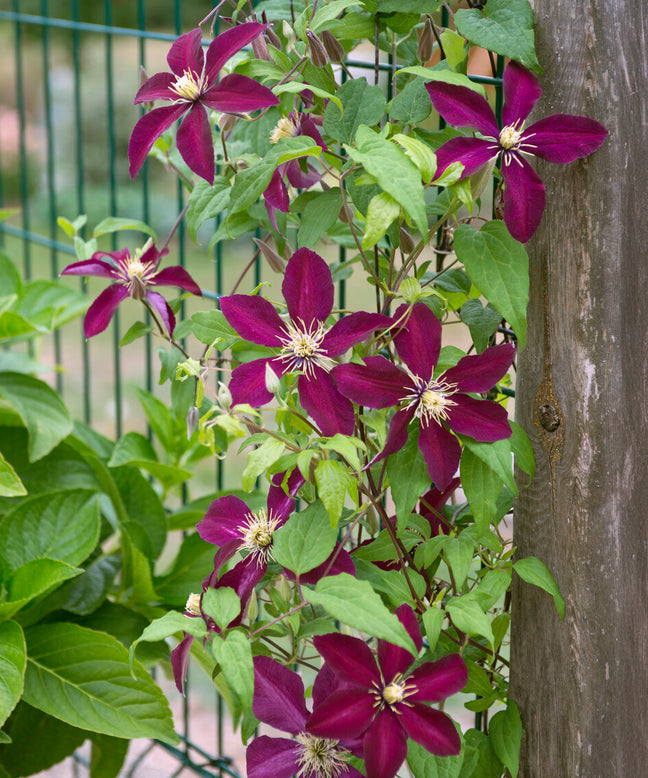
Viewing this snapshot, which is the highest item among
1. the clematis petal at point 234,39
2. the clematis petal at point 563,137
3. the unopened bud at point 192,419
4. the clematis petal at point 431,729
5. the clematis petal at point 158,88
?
the clematis petal at point 234,39

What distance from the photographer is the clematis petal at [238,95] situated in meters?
0.85

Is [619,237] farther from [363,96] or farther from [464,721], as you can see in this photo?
[464,721]

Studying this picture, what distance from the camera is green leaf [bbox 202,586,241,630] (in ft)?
2.66

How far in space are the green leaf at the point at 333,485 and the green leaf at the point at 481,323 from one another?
20 cm

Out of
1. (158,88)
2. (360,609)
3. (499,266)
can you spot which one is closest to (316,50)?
(158,88)

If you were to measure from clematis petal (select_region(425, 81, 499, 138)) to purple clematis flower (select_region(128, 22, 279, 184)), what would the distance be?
0.15 m

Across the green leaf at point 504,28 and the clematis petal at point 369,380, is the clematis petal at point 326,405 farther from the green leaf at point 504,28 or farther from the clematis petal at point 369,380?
the green leaf at point 504,28

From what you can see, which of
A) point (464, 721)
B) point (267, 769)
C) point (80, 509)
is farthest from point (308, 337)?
point (464, 721)

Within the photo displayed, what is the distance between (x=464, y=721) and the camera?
1.96 metres

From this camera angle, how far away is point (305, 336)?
33.0 inches

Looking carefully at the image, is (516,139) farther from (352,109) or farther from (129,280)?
(129,280)

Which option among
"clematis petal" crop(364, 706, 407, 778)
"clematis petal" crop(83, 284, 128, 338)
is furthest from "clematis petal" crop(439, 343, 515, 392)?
"clematis petal" crop(83, 284, 128, 338)

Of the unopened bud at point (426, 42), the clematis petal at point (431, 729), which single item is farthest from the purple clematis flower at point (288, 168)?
the clematis petal at point (431, 729)

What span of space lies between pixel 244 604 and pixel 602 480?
1.16 feet
